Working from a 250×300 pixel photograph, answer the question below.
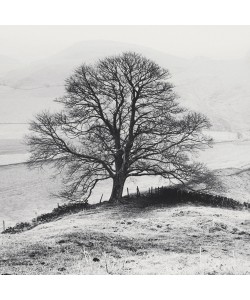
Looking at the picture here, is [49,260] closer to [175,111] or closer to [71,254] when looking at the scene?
[71,254]

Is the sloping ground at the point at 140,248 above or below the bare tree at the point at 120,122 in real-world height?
below

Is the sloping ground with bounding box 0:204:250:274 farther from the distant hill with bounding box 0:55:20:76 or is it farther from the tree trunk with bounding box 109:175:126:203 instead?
the distant hill with bounding box 0:55:20:76

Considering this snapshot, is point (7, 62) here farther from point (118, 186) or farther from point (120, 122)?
point (118, 186)

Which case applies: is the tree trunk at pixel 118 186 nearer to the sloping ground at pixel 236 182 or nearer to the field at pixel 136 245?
the field at pixel 136 245

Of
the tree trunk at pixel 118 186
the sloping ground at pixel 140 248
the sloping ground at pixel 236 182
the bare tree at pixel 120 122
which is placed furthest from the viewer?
the sloping ground at pixel 236 182

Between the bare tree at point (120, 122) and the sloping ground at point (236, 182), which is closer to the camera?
the bare tree at point (120, 122)

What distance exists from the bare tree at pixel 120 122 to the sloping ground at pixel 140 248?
13.0 ft

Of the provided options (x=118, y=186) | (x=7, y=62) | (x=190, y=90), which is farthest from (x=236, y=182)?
(x=7, y=62)

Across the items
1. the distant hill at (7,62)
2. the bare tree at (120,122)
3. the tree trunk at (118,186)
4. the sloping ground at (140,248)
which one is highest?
the distant hill at (7,62)

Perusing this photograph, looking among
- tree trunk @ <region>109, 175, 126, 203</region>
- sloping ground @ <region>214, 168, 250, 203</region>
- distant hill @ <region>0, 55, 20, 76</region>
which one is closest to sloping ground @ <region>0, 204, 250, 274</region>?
tree trunk @ <region>109, 175, 126, 203</region>

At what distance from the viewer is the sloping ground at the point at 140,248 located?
6289 millimetres

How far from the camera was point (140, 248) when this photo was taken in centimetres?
747

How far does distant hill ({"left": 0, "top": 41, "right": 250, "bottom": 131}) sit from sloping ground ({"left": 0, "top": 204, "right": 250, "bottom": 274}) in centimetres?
724

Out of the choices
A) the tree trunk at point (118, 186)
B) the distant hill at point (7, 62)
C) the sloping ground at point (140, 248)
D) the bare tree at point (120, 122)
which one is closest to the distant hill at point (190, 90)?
the bare tree at point (120, 122)
